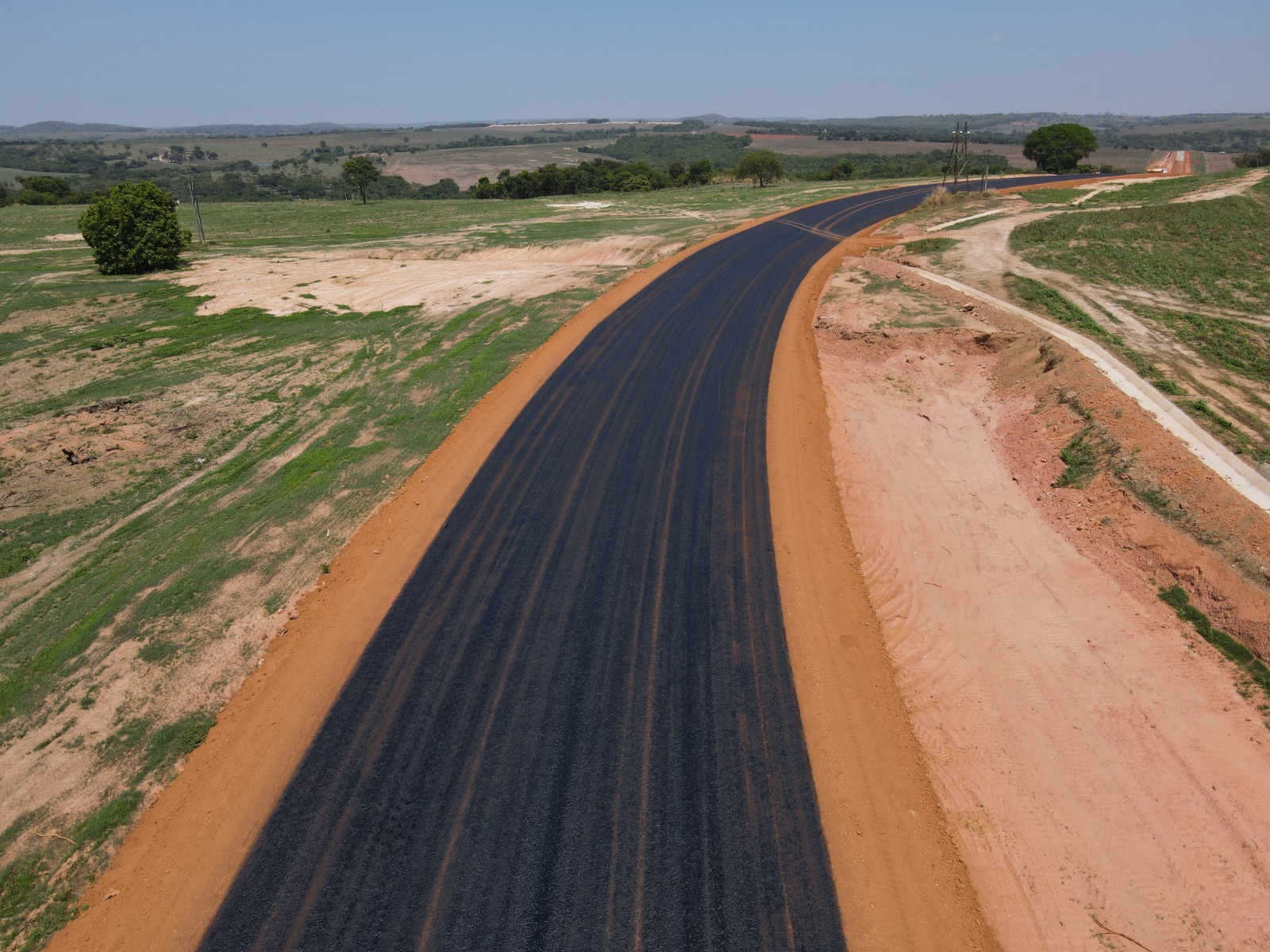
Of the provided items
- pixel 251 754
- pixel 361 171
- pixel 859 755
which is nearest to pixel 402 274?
pixel 251 754

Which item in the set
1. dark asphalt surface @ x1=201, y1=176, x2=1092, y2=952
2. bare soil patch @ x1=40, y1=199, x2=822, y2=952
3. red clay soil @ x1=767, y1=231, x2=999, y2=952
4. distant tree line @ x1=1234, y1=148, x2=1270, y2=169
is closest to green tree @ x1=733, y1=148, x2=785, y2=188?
distant tree line @ x1=1234, y1=148, x2=1270, y2=169

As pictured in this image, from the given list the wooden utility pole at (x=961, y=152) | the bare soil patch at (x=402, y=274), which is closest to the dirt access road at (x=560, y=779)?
the bare soil patch at (x=402, y=274)

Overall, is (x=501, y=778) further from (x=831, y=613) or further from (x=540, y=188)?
(x=540, y=188)

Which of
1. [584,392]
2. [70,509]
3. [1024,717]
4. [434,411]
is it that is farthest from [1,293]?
[1024,717]

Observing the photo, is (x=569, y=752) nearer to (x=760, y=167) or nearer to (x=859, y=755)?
(x=859, y=755)

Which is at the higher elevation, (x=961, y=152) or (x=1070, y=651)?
(x=961, y=152)

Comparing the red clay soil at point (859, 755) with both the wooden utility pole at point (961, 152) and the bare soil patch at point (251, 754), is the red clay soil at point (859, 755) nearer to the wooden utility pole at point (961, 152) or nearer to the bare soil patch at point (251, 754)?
the bare soil patch at point (251, 754)

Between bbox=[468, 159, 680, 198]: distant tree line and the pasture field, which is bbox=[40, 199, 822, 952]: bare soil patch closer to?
the pasture field
